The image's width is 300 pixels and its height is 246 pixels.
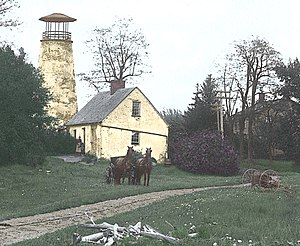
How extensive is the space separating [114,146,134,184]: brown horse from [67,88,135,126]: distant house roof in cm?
2629

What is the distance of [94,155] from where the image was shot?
188 ft

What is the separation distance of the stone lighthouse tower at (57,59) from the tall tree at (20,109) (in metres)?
20.8

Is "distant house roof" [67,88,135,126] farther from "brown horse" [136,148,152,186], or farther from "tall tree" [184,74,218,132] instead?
"brown horse" [136,148,152,186]

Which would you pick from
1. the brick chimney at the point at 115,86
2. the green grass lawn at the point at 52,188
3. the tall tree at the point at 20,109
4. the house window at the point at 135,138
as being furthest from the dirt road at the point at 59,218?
the brick chimney at the point at 115,86

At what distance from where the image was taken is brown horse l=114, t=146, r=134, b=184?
30.3 metres

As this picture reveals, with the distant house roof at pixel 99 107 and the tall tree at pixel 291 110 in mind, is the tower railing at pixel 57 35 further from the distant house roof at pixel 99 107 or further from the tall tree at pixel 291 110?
the tall tree at pixel 291 110

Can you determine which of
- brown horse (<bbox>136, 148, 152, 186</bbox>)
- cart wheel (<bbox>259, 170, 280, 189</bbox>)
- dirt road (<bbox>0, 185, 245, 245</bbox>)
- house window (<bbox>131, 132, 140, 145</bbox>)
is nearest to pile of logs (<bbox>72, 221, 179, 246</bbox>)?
dirt road (<bbox>0, 185, 245, 245</bbox>)

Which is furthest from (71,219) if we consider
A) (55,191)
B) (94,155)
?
(94,155)

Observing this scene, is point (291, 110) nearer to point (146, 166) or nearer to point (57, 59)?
point (57, 59)

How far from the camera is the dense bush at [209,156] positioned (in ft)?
163

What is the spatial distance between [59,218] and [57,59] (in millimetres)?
43487

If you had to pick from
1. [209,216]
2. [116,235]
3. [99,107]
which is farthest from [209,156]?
[116,235]

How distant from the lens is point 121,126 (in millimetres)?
58688

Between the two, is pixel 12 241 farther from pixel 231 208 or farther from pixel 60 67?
pixel 60 67
